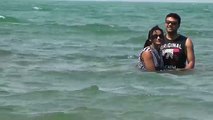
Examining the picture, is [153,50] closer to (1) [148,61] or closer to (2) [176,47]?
(1) [148,61]

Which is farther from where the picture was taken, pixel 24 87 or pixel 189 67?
pixel 189 67

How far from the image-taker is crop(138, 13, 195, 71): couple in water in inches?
299

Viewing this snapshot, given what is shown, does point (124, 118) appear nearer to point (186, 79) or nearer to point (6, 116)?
point (6, 116)

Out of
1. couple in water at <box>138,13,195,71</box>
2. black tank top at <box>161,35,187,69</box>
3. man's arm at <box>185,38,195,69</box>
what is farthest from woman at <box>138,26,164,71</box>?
man's arm at <box>185,38,195,69</box>

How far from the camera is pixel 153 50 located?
759 cm

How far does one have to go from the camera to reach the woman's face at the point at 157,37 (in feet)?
24.5

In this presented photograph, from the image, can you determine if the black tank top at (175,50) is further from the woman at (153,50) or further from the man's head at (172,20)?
the man's head at (172,20)

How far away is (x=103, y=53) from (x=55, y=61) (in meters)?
2.13

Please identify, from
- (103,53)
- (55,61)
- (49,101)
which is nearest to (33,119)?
(49,101)

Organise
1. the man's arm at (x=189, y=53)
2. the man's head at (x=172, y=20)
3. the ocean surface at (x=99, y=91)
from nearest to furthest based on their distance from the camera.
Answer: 1. the ocean surface at (x=99, y=91)
2. the man's head at (x=172, y=20)
3. the man's arm at (x=189, y=53)

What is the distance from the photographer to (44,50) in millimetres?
13031

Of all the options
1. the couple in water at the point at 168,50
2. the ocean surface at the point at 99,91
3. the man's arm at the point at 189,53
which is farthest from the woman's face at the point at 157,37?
the ocean surface at the point at 99,91

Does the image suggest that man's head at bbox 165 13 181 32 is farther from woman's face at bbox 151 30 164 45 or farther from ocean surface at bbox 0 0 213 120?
ocean surface at bbox 0 0 213 120

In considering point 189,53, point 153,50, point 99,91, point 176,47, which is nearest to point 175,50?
point 176,47
